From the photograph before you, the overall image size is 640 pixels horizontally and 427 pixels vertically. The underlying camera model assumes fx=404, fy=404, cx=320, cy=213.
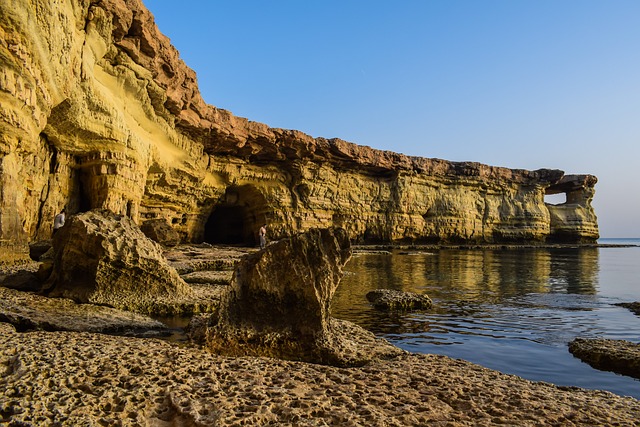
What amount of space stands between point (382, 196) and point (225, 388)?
116 feet

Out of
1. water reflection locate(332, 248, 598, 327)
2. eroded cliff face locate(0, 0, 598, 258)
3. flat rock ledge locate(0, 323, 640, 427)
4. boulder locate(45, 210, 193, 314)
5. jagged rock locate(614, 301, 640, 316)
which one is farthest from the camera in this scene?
eroded cliff face locate(0, 0, 598, 258)

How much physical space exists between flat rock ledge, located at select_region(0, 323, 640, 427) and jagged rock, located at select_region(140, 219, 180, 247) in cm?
1624

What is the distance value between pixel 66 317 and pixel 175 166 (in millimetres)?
19251

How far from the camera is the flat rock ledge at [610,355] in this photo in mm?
4891

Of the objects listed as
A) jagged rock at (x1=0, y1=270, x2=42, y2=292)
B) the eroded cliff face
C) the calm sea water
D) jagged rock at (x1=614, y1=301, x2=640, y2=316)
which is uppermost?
the eroded cliff face

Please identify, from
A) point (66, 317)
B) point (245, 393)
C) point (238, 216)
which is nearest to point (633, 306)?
point (245, 393)

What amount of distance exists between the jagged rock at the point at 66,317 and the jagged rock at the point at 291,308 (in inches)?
58.6

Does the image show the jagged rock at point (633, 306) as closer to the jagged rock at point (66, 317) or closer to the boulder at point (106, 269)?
the boulder at point (106, 269)

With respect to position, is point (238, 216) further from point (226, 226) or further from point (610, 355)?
point (610, 355)

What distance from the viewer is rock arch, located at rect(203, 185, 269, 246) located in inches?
1248

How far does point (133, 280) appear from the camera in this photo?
741 centimetres

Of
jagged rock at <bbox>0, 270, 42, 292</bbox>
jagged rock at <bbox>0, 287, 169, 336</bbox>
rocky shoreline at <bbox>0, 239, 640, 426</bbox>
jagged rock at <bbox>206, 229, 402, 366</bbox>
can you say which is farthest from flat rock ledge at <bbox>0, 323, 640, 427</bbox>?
jagged rock at <bbox>0, 270, 42, 292</bbox>

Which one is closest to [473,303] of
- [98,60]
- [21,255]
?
[21,255]

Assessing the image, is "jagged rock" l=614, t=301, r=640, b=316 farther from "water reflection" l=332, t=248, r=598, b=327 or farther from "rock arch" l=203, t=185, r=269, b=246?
"rock arch" l=203, t=185, r=269, b=246
